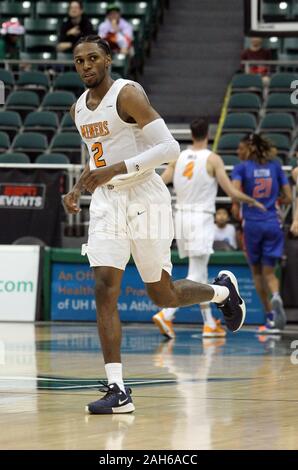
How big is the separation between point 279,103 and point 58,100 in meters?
3.66

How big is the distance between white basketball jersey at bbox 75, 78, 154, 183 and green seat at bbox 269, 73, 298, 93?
12.5 meters

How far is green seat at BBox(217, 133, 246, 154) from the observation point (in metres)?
17.7

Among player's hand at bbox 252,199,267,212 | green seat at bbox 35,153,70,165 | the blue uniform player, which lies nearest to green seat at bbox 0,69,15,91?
green seat at bbox 35,153,70,165

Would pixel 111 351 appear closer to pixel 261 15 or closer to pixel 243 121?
pixel 261 15

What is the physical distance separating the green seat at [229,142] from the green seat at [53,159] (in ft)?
7.61

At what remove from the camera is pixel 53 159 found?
17203 mm

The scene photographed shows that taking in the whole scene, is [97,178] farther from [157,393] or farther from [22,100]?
[22,100]

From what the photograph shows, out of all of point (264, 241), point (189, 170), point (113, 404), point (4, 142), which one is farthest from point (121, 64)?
point (113, 404)

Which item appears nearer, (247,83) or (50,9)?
(247,83)

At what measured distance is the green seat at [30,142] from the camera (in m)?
18.3

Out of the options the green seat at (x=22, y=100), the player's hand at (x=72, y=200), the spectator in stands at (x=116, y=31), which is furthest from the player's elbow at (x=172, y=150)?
the spectator in stands at (x=116, y=31)

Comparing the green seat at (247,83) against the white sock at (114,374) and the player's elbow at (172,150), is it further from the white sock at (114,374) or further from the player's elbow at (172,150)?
the white sock at (114,374)

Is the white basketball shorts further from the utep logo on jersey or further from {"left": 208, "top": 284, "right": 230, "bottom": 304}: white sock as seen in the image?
{"left": 208, "top": 284, "right": 230, "bottom": 304}: white sock

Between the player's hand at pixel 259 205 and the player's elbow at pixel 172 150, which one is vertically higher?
the player's elbow at pixel 172 150
